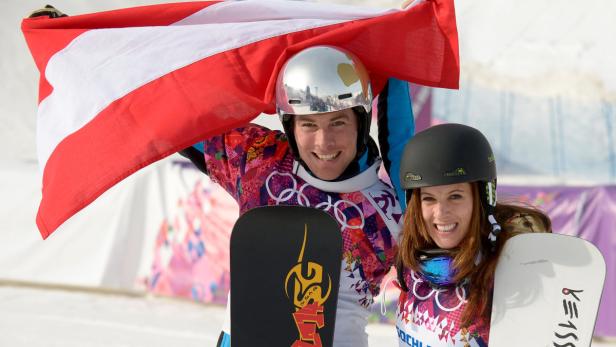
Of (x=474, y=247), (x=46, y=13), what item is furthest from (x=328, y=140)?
(x=46, y=13)

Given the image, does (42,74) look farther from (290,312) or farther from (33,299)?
(33,299)

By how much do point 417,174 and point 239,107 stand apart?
2.38 feet

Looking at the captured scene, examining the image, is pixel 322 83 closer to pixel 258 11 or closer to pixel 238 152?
pixel 238 152

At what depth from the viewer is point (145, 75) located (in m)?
3.04

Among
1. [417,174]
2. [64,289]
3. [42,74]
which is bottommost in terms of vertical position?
[64,289]

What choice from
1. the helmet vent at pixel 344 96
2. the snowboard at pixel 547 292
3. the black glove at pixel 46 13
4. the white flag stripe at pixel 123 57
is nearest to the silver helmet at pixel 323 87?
the helmet vent at pixel 344 96

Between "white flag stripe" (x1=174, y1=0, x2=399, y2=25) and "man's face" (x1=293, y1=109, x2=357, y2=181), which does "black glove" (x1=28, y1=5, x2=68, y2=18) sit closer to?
"white flag stripe" (x1=174, y1=0, x2=399, y2=25)

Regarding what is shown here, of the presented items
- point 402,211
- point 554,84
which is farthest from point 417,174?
point 554,84

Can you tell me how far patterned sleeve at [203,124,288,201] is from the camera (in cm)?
281

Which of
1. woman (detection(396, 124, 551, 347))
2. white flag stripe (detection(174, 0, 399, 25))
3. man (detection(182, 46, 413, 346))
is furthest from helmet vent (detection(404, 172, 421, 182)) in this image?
white flag stripe (detection(174, 0, 399, 25))

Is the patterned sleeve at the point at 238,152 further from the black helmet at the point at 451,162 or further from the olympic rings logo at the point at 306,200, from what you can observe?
the black helmet at the point at 451,162

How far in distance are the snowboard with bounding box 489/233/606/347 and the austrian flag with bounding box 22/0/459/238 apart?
2.65 ft

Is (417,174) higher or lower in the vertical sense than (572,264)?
higher

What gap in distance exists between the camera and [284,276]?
2.65 meters
